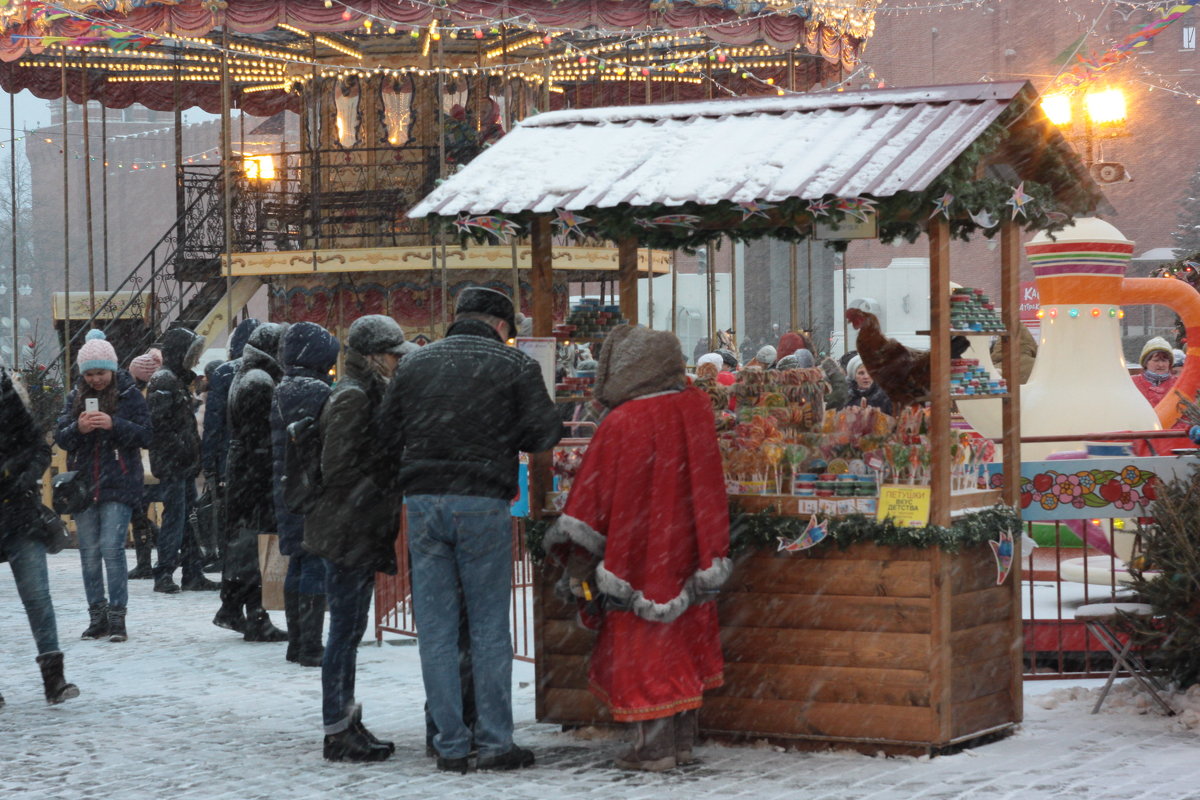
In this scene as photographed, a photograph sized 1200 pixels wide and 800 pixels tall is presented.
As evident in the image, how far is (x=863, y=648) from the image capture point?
6.33 meters

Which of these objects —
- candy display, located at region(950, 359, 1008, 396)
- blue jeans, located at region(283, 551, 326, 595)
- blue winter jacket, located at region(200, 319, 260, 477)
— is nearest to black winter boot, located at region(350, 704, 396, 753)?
blue jeans, located at region(283, 551, 326, 595)

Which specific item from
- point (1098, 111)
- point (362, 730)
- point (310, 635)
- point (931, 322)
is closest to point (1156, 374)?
point (1098, 111)

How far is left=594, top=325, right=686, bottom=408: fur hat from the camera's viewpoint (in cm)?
618

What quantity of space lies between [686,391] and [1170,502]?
7.81 feet

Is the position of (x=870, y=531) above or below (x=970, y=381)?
below

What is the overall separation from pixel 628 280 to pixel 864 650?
2.22 metres

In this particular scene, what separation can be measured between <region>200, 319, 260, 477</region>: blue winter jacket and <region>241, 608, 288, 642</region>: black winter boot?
4.49 feet

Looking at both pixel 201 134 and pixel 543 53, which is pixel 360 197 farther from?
pixel 201 134

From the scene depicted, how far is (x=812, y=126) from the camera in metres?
6.96

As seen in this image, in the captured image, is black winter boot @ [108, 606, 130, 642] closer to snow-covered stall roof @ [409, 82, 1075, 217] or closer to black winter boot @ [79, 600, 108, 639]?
black winter boot @ [79, 600, 108, 639]

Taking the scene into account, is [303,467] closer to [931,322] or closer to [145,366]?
[931,322]

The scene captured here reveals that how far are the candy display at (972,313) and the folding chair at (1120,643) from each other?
145 centimetres

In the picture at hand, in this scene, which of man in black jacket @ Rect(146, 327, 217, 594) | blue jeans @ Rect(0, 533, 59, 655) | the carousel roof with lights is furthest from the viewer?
the carousel roof with lights

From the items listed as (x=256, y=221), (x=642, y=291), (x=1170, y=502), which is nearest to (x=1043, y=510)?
(x=1170, y=502)
